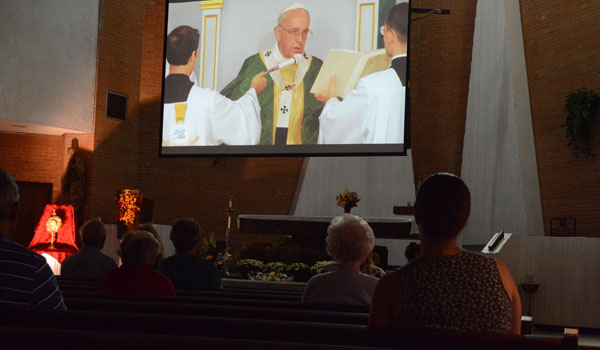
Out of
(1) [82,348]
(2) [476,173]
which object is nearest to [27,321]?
(1) [82,348]

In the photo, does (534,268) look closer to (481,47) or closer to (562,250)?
(562,250)

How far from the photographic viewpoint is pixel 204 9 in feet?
35.3

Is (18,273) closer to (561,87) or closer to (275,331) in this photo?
(275,331)

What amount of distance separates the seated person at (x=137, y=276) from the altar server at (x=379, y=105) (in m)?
6.47

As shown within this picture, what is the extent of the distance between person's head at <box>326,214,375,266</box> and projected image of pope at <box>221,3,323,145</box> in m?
6.58

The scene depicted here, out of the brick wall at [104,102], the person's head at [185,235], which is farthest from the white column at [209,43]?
the person's head at [185,235]

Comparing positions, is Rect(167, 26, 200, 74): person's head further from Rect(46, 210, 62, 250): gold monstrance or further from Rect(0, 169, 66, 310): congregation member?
Rect(0, 169, 66, 310): congregation member

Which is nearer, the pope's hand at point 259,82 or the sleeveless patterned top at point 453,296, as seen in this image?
the sleeveless patterned top at point 453,296

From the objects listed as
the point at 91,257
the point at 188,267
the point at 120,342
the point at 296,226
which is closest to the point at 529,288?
the point at 296,226

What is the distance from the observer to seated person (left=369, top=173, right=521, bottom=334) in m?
1.77

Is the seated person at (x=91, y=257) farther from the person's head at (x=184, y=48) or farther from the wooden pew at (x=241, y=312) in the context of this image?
the person's head at (x=184, y=48)

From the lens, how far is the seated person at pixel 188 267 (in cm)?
373

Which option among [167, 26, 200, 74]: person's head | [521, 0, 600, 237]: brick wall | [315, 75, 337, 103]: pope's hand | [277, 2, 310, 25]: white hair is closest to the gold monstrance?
[167, 26, 200, 74]: person's head

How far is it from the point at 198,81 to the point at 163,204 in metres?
2.76
